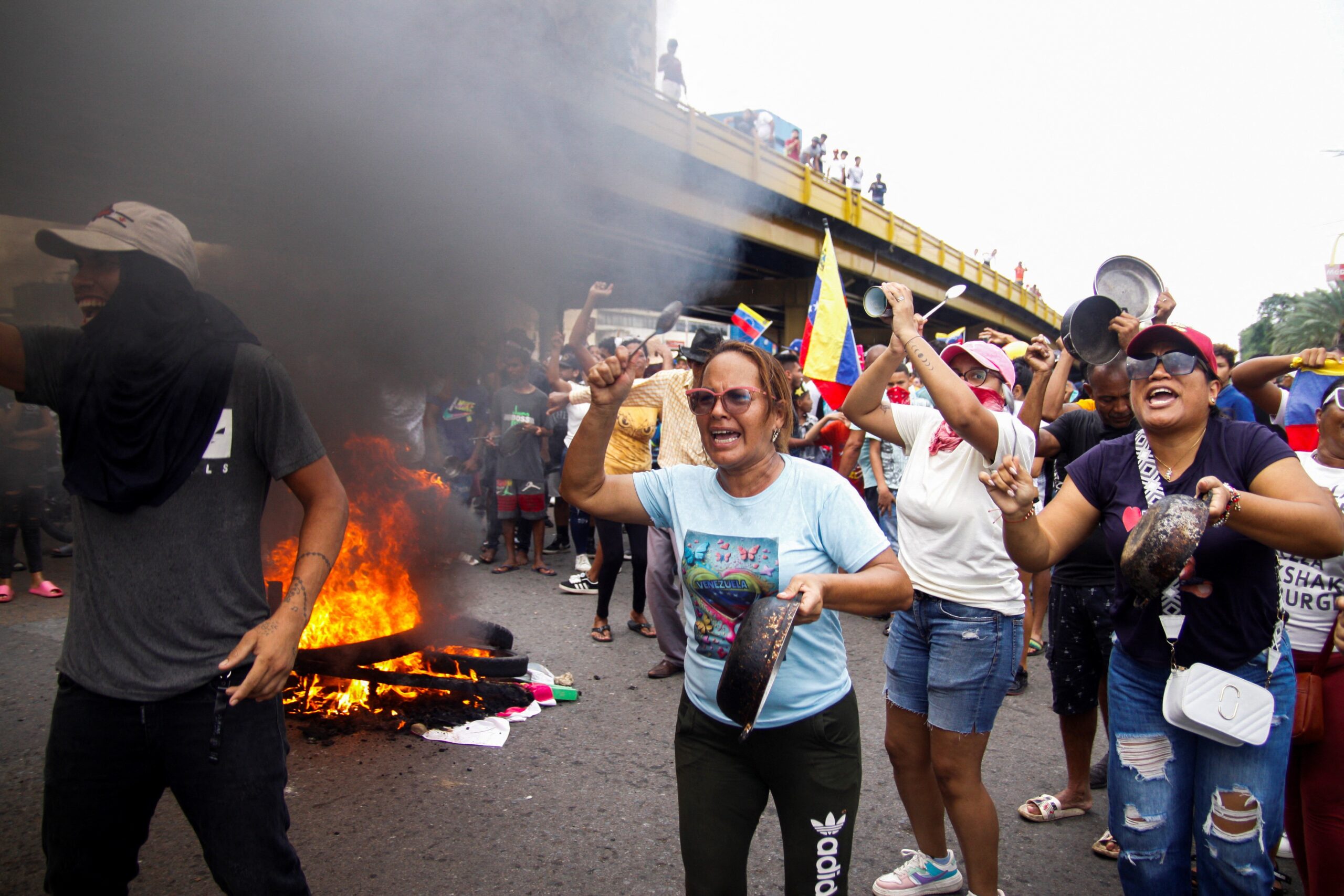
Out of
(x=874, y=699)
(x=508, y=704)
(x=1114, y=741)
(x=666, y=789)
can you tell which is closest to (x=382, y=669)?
(x=508, y=704)

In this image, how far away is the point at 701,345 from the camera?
406cm

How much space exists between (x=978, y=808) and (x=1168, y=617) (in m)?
0.89

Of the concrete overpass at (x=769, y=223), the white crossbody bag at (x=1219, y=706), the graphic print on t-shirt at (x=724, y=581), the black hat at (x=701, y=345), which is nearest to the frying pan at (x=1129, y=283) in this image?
the white crossbody bag at (x=1219, y=706)

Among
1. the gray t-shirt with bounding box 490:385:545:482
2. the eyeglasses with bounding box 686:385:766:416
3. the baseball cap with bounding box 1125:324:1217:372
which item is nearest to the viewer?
the eyeglasses with bounding box 686:385:766:416

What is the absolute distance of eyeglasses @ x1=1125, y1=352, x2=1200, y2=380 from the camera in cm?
212

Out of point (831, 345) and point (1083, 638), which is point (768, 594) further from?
point (831, 345)

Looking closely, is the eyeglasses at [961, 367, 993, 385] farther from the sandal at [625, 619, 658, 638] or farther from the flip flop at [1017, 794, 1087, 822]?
the sandal at [625, 619, 658, 638]

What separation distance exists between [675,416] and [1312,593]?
9.75 feet

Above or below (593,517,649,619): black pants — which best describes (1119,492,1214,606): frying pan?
above

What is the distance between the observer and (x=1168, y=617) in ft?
6.86

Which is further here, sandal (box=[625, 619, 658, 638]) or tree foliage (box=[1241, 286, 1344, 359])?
tree foliage (box=[1241, 286, 1344, 359])

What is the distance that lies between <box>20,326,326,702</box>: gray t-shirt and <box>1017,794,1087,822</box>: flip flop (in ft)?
9.78

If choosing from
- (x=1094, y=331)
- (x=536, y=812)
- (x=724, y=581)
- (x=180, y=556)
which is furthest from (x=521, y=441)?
(x=724, y=581)

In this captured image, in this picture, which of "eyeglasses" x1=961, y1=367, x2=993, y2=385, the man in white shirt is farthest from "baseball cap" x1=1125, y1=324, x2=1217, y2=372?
the man in white shirt
